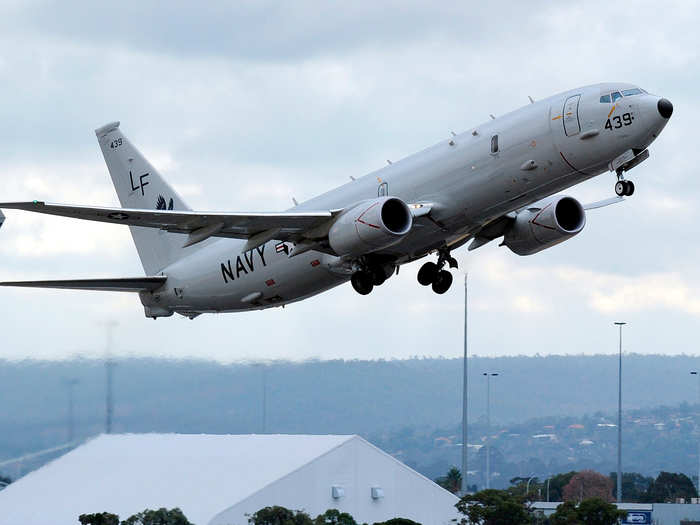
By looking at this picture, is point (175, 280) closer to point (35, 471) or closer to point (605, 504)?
point (35, 471)

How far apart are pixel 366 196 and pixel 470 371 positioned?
64102mm

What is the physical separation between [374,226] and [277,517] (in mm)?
23012

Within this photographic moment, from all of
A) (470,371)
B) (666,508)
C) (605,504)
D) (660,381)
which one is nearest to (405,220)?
(605,504)

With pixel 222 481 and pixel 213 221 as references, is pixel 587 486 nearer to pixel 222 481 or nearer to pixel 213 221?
pixel 222 481

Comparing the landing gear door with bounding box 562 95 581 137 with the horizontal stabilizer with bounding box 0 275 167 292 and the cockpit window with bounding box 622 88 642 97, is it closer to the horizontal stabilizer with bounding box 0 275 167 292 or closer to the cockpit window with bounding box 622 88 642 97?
the cockpit window with bounding box 622 88 642 97

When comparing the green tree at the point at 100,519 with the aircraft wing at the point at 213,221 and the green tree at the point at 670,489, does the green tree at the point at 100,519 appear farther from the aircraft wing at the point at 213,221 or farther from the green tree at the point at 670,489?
the green tree at the point at 670,489

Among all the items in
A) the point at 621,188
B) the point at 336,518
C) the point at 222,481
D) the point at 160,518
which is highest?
the point at 621,188

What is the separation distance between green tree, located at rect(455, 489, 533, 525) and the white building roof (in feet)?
26.6

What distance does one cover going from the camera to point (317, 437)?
210ft

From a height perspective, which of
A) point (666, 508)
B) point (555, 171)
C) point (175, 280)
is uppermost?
point (555, 171)

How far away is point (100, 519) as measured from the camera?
5366 cm

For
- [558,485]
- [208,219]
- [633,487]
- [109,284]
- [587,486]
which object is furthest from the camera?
[633,487]

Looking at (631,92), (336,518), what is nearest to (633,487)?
(336,518)

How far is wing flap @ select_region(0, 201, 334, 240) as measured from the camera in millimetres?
35938
